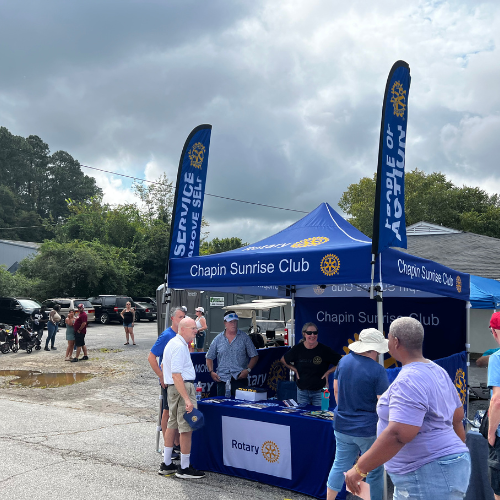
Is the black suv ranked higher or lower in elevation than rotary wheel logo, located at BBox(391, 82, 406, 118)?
lower

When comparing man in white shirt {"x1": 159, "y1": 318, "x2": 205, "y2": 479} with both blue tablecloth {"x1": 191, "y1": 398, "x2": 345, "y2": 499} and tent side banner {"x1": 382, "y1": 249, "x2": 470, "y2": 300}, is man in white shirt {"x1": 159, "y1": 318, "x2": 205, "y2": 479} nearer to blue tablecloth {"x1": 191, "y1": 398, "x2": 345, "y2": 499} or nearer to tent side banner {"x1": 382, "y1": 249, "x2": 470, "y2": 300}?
blue tablecloth {"x1": 191, "y1": 398, "x2": 345, "y2": 499}

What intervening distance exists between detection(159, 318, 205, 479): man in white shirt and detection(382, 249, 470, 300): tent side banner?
7.17 feet

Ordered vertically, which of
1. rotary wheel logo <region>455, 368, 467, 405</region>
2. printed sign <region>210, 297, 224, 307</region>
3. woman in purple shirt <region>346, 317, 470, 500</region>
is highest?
printed sign <region>210, 297, 224, 307</region>

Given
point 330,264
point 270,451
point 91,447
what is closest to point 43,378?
point 91,447

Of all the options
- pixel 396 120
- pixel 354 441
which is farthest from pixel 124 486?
pixel 396 120

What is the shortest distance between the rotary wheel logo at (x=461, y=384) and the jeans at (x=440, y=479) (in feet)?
14.5

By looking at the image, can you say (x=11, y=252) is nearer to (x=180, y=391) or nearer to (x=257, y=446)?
→ (x=180, y=391)

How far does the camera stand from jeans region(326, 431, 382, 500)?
425cm

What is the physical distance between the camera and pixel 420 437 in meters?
2.54

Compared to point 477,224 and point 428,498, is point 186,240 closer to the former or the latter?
point 428,498

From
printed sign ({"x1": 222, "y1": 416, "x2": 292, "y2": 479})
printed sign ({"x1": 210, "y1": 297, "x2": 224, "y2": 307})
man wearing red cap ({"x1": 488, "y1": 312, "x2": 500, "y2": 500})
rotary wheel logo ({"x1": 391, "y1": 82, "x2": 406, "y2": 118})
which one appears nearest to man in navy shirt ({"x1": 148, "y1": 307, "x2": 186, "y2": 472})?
printed sign ({"x1": 222, "y1": 416, "x2": 292, "y2": 479})

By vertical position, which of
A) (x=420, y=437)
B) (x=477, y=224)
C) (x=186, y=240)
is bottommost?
(x=420, y=437)

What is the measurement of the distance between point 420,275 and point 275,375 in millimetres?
3950

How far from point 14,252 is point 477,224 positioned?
43.5 metres
